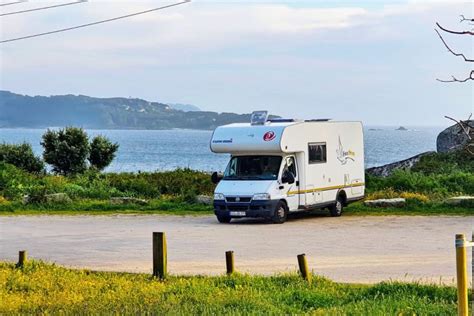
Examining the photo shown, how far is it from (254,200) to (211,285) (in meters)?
11.7

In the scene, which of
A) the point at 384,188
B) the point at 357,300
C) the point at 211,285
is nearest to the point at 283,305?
the point at 357,300

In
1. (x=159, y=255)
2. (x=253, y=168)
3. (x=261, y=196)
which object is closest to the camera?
(x=159, y=255)

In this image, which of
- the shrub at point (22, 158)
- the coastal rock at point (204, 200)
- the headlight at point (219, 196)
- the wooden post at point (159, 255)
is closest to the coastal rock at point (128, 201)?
the coastal rock at point (204, 200)

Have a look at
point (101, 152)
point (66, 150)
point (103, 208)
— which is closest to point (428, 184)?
point (103, 208)

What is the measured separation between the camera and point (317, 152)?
25750mm

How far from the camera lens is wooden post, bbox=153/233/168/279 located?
13.4 m

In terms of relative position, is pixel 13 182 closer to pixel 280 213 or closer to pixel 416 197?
pixel 280 213

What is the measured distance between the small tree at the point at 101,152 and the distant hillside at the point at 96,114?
859 cm

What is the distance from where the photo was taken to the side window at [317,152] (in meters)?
25.5

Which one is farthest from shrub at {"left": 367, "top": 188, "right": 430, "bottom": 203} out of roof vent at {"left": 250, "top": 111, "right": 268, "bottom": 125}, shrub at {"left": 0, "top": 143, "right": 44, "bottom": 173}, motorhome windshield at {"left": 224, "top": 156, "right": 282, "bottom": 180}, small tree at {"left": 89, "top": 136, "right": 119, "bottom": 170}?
shrub at {"left": 0, "top": 143, "right": 44, "bottom": 173}

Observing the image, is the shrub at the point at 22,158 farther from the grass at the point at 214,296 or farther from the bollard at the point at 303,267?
the bollard at the point at 303,267

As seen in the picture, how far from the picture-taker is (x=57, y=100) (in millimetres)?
106750

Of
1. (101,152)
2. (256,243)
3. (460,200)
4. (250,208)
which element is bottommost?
(256,243)

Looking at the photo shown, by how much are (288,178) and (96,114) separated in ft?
368
